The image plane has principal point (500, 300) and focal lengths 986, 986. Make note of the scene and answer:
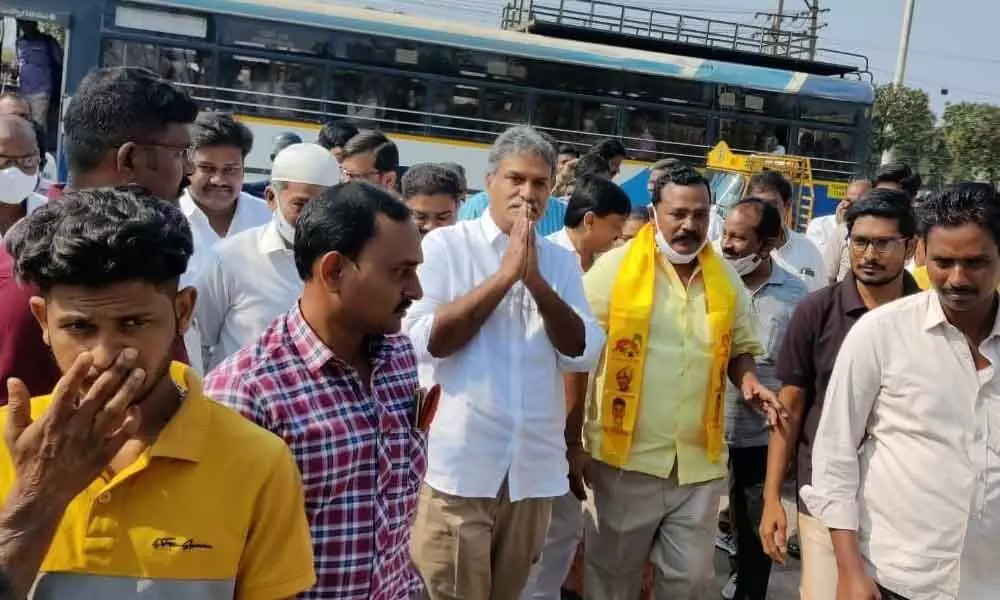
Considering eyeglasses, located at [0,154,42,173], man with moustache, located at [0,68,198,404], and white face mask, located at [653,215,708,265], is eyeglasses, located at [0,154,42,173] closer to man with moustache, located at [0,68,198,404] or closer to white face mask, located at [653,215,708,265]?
man with moustache, located at [0,68,198,404]

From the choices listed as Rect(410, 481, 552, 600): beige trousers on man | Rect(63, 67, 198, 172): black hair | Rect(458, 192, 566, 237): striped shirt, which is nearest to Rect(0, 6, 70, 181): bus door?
Rect(458, 192, 566, 237): striped shirt

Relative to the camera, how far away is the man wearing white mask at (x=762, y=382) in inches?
168

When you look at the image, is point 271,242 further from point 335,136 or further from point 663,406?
point 335,136

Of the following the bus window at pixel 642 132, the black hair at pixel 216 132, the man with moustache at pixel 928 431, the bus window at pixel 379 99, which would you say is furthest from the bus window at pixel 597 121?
the man with moustache at pixel 928 431

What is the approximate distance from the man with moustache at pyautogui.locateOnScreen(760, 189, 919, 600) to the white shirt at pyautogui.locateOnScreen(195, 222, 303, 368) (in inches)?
66.2

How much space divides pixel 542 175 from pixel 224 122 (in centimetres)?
148

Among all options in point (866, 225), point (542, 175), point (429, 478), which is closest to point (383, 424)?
point (429, 478)

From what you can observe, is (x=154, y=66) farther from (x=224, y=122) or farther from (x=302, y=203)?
(x=302, y=203)

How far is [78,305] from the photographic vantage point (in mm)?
1382

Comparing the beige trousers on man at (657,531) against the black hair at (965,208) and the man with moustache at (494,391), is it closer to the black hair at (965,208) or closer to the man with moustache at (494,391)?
the man with moustache at (494,391)

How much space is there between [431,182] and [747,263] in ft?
4.87

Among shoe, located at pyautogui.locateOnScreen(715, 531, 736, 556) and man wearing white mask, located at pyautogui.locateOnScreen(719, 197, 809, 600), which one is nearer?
man wearing white mask, located at pyautogui.locateOnScreen(719, 197, 809, 600)

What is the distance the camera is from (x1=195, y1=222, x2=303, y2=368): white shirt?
3.02 metres

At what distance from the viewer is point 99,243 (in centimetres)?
139
